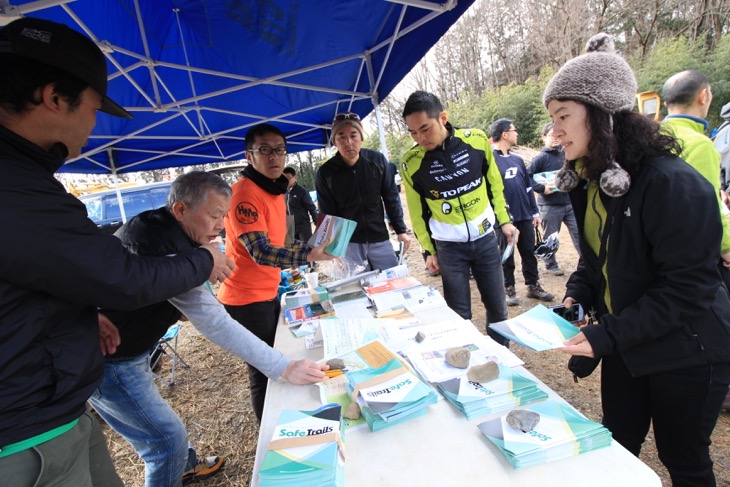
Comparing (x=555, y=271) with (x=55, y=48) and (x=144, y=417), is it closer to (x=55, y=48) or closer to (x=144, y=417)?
(x=144, y=417)

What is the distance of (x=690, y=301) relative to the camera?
93cm

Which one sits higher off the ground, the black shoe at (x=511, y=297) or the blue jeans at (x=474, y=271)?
the blue jeans at (x=474, y=271)

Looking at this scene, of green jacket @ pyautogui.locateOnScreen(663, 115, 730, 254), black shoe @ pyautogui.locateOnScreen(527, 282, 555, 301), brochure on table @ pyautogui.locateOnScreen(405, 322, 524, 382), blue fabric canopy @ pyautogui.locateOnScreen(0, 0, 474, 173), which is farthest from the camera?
black shoe @ pyautogui.locateOnScreen(527, 282, 555, 301)

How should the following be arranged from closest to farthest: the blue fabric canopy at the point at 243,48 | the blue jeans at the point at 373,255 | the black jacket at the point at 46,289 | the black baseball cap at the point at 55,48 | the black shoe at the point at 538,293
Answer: the black jacket at the point at 46,289
the black baseball cap at the point at 55,48
the blue fabric canopy at the point at 243,48
the blue jeans at the point at 373,255
the black shoe at the point at 538,293

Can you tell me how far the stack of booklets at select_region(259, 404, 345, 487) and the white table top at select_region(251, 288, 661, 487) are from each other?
0.06 metres

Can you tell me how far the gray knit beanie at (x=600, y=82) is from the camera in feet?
3.19

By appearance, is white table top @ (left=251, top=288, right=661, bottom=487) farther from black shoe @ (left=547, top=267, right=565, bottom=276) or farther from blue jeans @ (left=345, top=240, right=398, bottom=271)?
black shoe @ (left=547, top=267, right=565, bottom=276)

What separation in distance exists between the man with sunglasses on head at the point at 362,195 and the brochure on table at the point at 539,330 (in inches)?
65.1

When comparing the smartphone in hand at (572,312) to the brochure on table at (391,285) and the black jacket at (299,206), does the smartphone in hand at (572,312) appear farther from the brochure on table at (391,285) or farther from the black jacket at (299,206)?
the black jacket at (299,206)

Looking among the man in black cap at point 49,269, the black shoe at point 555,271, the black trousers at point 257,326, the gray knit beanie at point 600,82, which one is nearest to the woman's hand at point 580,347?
the gray knit beanie at point 600,82

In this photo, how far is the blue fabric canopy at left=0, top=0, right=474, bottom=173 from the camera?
5.68 feet

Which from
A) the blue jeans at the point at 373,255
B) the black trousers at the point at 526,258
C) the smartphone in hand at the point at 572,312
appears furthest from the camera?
the black trousers at the point at 526,258

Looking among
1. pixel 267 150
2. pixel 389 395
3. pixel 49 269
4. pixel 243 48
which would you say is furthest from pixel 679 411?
pixel 243 48

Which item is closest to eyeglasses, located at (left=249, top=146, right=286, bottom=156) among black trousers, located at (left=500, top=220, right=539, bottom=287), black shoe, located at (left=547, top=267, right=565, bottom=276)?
black trousers, located at (left=500, top=220, right=539, bottom=287)
